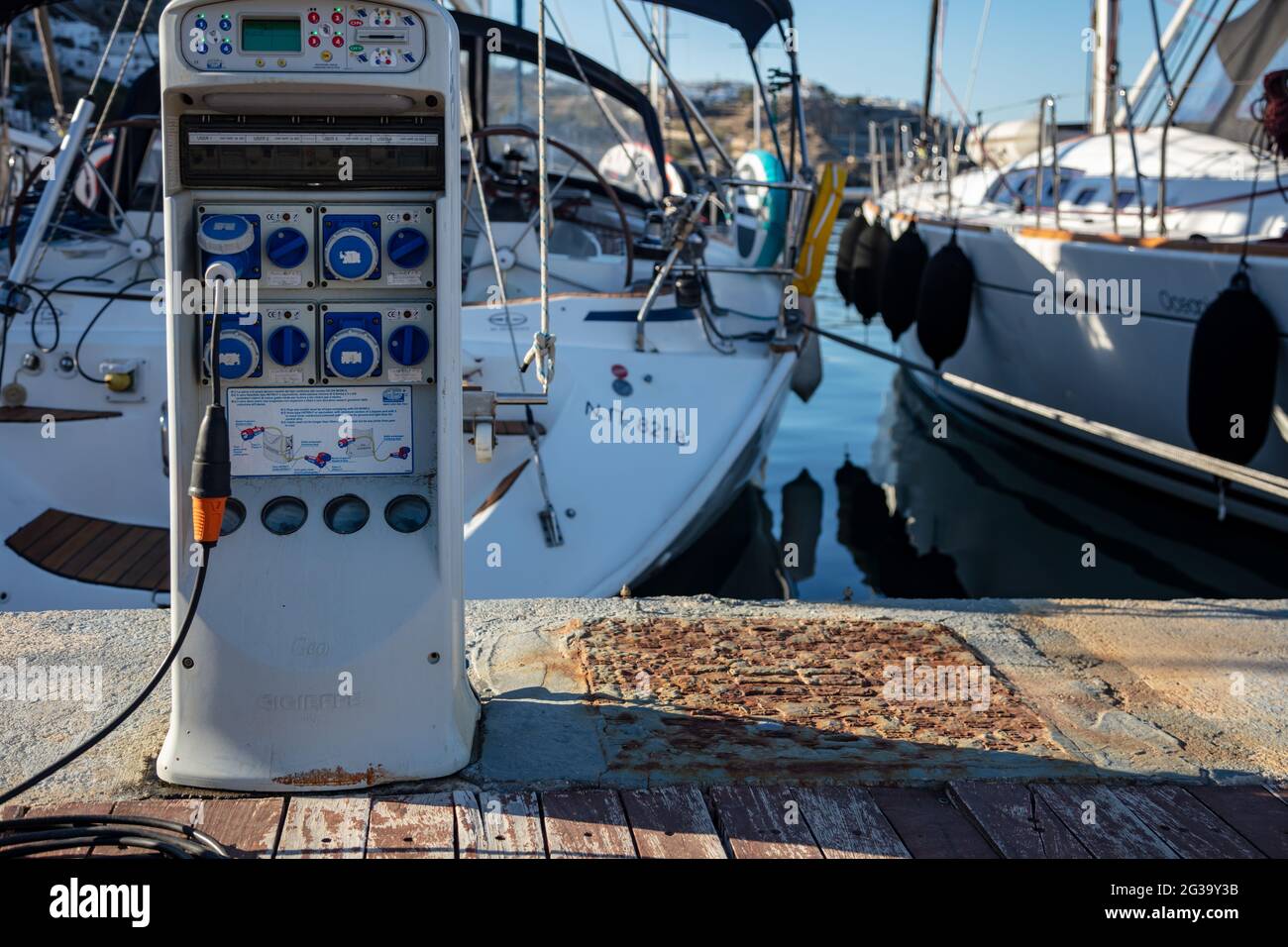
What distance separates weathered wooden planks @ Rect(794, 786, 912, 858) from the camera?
2.70 m

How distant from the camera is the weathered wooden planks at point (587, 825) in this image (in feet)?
8.77

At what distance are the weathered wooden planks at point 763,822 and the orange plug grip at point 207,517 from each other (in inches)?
49.1

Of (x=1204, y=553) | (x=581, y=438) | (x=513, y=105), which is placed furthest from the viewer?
(x=513, y=105)

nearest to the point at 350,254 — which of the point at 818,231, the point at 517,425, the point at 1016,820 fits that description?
the point at 1016,820

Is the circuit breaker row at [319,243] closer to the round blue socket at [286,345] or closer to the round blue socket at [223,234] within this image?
the round blue socket at [223,234]

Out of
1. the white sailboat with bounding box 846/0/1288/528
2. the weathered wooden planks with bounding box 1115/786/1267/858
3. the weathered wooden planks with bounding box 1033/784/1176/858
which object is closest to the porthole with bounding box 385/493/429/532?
the weathered wooden planks with bounding box 1033/784/1176/858

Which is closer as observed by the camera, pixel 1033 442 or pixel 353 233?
pixel 353 233

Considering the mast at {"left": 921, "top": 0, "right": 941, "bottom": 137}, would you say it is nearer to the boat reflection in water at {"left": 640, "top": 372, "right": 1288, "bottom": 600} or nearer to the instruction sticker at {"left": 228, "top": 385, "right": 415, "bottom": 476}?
the boat reflection in water at {"left": 640, "top": 372, "right": 1288, "bottom": 600}

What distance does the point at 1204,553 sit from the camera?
9.13m

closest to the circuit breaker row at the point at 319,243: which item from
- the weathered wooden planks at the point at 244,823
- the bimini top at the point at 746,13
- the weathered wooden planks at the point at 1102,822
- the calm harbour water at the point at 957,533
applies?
the weathered wooden planks at the point at 244,823
